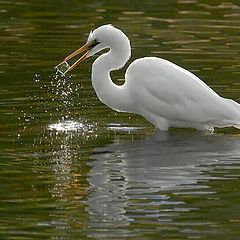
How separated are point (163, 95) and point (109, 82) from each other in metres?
0.63

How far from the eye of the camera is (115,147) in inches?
514

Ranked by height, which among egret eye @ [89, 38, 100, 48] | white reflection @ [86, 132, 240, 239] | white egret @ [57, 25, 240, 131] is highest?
egret eye @ [89, 38, 100, 48]

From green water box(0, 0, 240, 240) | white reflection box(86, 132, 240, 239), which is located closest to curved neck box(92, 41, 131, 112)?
green water box(0, 0, 240, 240)

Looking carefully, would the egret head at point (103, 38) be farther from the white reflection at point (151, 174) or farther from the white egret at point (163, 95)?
the white reflection at point (151, 174)

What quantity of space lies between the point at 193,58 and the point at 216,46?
1083mm

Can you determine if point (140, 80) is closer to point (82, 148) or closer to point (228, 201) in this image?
point (82, 148)

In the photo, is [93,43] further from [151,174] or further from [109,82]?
[151,174]

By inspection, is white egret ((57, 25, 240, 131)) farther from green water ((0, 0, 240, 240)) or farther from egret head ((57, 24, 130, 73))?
green water ((0, 0, 240, 240))

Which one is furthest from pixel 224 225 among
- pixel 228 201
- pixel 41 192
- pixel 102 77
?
pixel 102 77

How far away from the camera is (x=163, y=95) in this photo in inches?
540

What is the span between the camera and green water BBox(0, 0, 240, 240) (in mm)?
9875

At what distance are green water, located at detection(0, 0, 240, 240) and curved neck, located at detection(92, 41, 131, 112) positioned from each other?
0.96 ft

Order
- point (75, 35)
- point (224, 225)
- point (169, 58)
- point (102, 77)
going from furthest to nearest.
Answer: point (75, 35) → point (169, 58) → point (102, 77) → point (224, 225)

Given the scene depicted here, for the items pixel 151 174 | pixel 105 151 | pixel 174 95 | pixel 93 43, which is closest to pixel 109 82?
pixel 93 43
